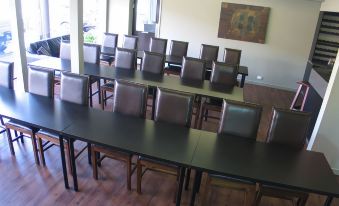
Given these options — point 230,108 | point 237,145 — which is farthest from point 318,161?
point 230,108

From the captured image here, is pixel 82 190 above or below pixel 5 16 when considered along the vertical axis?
below

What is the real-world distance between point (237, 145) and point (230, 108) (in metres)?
0.41

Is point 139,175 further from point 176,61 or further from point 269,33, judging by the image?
point 269,33

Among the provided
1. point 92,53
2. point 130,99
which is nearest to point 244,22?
point 92,53

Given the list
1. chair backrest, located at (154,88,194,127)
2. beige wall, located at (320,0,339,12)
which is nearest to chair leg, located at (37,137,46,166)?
chair backrest, located at (154,88,194,127)

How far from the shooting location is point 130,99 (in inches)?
113

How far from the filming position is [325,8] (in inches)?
218

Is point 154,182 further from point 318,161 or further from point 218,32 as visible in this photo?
point 218,32

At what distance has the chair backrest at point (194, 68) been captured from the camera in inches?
165

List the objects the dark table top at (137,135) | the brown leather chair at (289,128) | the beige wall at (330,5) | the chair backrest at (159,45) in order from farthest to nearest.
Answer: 1. the chair backrest at (159,45)
2. the beige wall at (330,5)
3. the brown leather chair at (289,128)
4. the dark table top at (137,135)

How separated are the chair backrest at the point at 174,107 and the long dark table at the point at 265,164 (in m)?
0.34

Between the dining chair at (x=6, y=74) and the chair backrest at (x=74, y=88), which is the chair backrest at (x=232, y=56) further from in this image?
the dining chair at (x=6, y=74)

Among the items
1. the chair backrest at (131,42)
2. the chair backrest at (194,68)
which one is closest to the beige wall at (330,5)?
the chair backrest at (194,68)

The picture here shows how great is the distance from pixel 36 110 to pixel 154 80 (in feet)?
5.81
